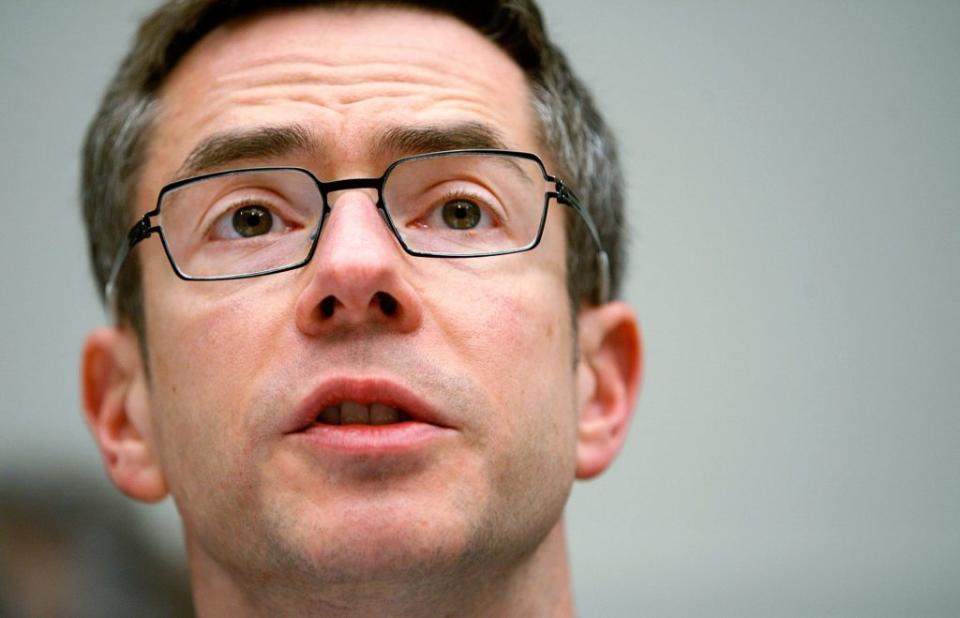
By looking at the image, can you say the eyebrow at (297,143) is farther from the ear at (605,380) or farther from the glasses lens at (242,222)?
the ear at (605,380)

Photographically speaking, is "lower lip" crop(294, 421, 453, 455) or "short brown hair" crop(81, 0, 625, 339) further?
"short brown hair" crop(81, 0, 625, 339)

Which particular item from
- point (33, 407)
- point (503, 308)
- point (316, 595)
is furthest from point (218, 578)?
point (33, 407)

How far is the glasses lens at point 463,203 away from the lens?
121 centimetres

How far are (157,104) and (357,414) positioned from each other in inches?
25.8

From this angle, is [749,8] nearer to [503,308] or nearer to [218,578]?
[503,308]

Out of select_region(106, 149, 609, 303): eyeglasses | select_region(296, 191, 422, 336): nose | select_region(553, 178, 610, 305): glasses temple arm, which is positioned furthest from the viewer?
select_region(553, 178, 610, 305): glasses temple arm

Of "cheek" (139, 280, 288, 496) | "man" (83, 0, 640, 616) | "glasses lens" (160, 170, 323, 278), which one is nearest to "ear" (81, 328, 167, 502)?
"man" (83, 0, 640, 616)

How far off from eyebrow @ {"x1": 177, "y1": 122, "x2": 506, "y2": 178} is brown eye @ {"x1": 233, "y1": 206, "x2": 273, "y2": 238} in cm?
7

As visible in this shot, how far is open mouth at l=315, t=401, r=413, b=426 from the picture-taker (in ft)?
3.63

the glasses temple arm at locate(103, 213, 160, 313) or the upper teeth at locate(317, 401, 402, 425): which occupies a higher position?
the glasses temple arm at locate(103, 213, 160, 313)

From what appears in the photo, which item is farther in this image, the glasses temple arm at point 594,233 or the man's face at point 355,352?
the glasses temple arm at point 594,233

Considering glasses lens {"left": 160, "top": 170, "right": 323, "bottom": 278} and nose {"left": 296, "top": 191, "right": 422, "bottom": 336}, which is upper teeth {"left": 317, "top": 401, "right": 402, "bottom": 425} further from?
glasses lens {"left": 160, "top": 170, "right": 323, "bottom": 278}

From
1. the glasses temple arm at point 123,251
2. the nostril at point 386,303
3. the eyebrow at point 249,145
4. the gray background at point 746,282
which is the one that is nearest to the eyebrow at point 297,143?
the eyebrow at point 249,145

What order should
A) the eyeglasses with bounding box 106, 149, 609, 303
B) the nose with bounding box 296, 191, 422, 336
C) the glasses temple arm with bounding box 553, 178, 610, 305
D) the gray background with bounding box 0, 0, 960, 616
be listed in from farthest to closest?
1. the gray background with bounding box 0, 0, 960, 616
2. the glasses temple arm with bounding box 553, 178, 610, 305
3. the eyeglasses with bounding box 106, 149, 609, 303
4. the nose with bounding box 296, 191, 422, 336
